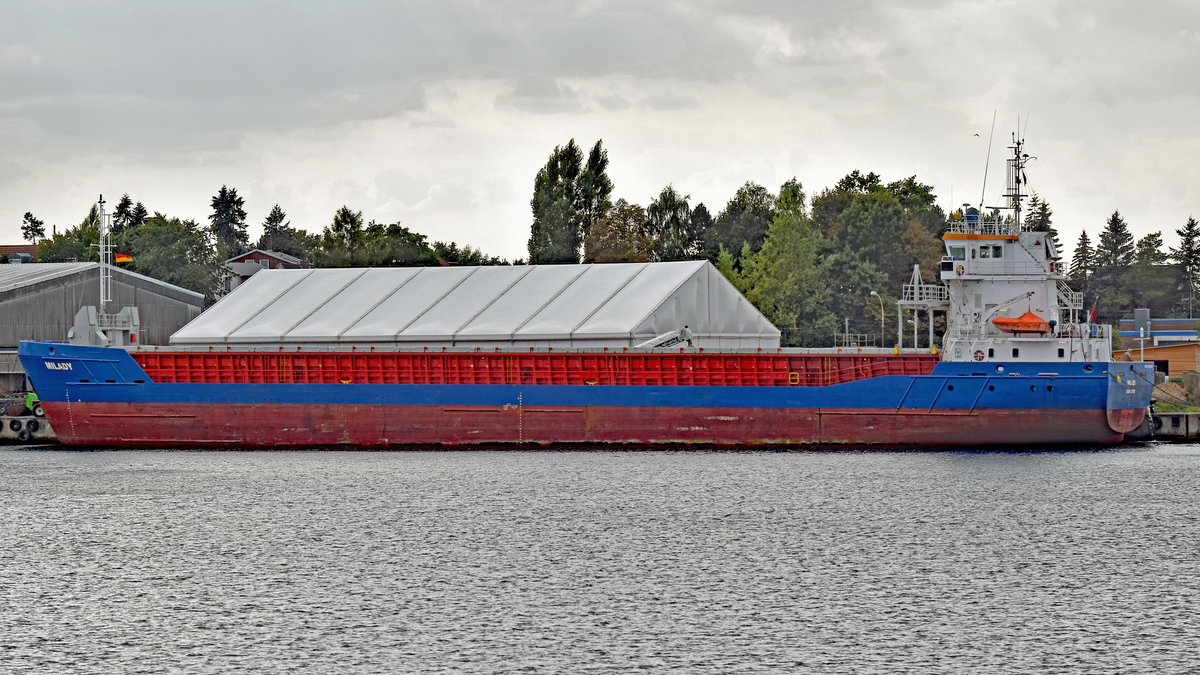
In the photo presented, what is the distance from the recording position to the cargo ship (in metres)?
34.9

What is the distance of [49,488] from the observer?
Result: 31.5 meters

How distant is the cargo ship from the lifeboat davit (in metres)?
0.06

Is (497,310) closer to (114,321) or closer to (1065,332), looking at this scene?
(114,321)

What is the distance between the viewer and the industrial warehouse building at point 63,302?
52.5m

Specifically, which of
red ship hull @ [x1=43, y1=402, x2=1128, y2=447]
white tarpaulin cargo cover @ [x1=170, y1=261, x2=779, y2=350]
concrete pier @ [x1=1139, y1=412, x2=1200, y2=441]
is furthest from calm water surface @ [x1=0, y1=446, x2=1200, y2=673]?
white tarpaulin cargo cover @ [x1=170, y1=261, x2=779, y2=350]

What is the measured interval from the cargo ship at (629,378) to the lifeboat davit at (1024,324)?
0.06 metres

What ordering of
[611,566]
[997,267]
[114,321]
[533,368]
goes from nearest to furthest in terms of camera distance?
[611,566], [997,267], [533,368], [114,321]

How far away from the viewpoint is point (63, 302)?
55.0m

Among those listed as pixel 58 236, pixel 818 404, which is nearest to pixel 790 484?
pixel 818 404

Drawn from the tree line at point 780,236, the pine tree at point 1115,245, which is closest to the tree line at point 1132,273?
the pine tree at point 1115,245

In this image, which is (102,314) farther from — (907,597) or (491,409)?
(907,597)

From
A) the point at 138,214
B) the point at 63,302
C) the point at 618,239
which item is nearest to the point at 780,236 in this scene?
the point at 618,239

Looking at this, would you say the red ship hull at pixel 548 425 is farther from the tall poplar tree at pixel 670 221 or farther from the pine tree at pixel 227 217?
the pine tree at pixel 227 217

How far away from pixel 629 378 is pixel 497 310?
6782 mm
